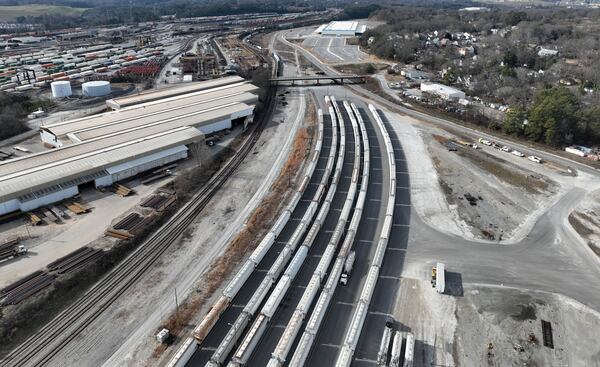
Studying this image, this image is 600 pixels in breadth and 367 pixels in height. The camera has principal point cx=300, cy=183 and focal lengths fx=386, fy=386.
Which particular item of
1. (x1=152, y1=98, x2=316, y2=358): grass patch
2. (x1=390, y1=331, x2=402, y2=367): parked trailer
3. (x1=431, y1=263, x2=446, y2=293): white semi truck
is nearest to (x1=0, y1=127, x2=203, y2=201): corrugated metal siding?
(x1=152, y1=98, x2=316, y2=358): grass patch

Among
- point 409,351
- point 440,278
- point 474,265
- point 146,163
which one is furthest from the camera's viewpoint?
point 146,163

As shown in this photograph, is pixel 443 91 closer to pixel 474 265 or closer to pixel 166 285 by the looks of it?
pixel 474 265

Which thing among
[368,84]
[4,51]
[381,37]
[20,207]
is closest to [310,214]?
[20,207]

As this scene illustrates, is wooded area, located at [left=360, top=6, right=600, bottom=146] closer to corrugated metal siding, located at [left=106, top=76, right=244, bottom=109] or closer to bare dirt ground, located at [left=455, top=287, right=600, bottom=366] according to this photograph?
bare dirt ground, located at [left=455, top=287, right=600, bottom=366]

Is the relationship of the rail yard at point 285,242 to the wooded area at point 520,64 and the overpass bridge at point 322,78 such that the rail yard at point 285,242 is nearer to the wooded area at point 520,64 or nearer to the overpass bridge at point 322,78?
the wooded area at point 520,64

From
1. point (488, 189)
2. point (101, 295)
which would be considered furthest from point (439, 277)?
point (101, 295)

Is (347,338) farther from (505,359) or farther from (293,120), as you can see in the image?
(293,120)
